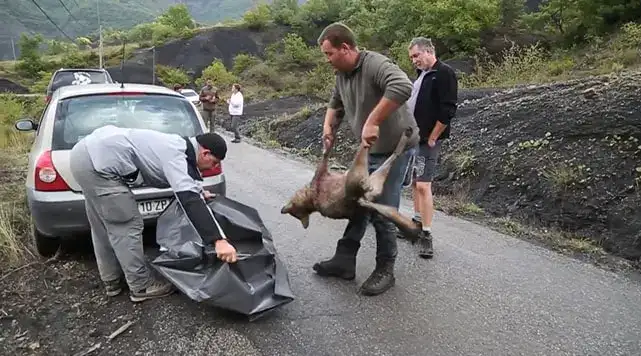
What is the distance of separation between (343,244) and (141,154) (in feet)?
5.69

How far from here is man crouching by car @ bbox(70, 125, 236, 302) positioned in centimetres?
344

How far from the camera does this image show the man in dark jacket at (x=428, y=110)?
4953mm

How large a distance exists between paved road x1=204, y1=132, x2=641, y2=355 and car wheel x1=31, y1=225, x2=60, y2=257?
2073 mm

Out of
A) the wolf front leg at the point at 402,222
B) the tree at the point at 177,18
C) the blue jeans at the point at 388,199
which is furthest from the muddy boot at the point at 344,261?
the tree at the point at 177,18

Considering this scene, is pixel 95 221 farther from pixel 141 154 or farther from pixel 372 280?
pixel 372 280

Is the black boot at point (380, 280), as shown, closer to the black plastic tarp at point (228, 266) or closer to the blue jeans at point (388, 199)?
the blue jeans at point (388, 199)

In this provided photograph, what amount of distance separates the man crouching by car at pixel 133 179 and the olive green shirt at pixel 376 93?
3.47 ft

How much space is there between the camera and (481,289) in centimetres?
435

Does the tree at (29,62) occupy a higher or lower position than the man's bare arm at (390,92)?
lower

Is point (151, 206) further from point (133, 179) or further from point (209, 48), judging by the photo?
point (209, 48)

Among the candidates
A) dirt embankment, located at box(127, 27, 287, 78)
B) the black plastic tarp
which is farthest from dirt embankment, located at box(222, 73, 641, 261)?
dirt embankment, located at box(127, 27, 287, 78)

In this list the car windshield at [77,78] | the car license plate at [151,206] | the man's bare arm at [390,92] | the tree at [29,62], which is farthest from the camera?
the tree at [29,62]

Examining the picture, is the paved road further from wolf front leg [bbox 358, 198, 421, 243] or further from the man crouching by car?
the man crouching by car

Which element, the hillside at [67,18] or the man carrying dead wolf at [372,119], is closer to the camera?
the man carrying dead wolf at [372,119]
